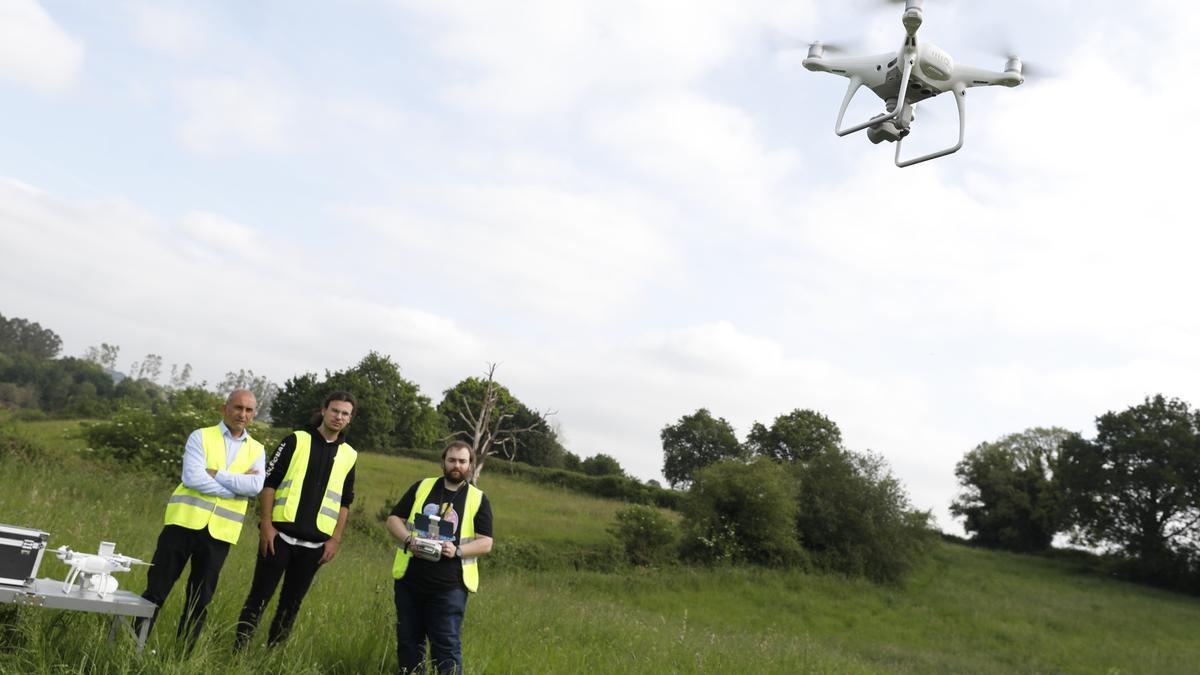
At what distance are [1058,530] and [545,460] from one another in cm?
3761

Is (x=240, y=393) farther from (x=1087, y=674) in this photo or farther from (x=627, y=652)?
(x=1087, y=674)

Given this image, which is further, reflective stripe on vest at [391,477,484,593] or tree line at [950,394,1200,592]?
tree line at [950,394,1200,592]

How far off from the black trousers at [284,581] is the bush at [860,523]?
30189mm

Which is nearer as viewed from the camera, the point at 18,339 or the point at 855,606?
the point at 855,606

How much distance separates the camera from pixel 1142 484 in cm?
4928

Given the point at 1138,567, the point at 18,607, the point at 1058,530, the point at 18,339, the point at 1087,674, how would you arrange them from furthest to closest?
the point at 18,339, the point at 1058,530, the point at 1138,567, the point at 1087,674, the point at 18,607

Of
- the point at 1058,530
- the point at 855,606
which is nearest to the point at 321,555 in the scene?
the point at 855,606

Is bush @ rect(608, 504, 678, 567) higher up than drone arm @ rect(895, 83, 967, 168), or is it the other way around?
drone arm @ rect(895, 83, 967, 168)

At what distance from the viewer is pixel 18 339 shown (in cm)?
13525

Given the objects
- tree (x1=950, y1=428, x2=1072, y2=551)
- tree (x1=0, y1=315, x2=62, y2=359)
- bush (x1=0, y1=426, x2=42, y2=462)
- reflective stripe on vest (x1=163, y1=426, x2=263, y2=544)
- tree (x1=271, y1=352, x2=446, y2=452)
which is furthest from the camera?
tree (x1=0, y1=315, x2=62, y2=359)

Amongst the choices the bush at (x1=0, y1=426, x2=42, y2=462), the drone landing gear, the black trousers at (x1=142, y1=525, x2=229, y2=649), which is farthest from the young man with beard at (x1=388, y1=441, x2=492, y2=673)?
the bush at (x1=0, y1=426, x2=42, y2=462)

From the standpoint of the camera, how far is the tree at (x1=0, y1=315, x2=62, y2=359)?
13262cm

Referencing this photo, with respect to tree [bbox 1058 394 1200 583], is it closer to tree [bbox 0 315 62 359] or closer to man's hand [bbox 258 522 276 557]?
man's hand [bbox 258 522 276 557]

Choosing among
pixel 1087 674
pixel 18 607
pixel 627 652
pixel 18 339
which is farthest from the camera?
pixel 18 339
